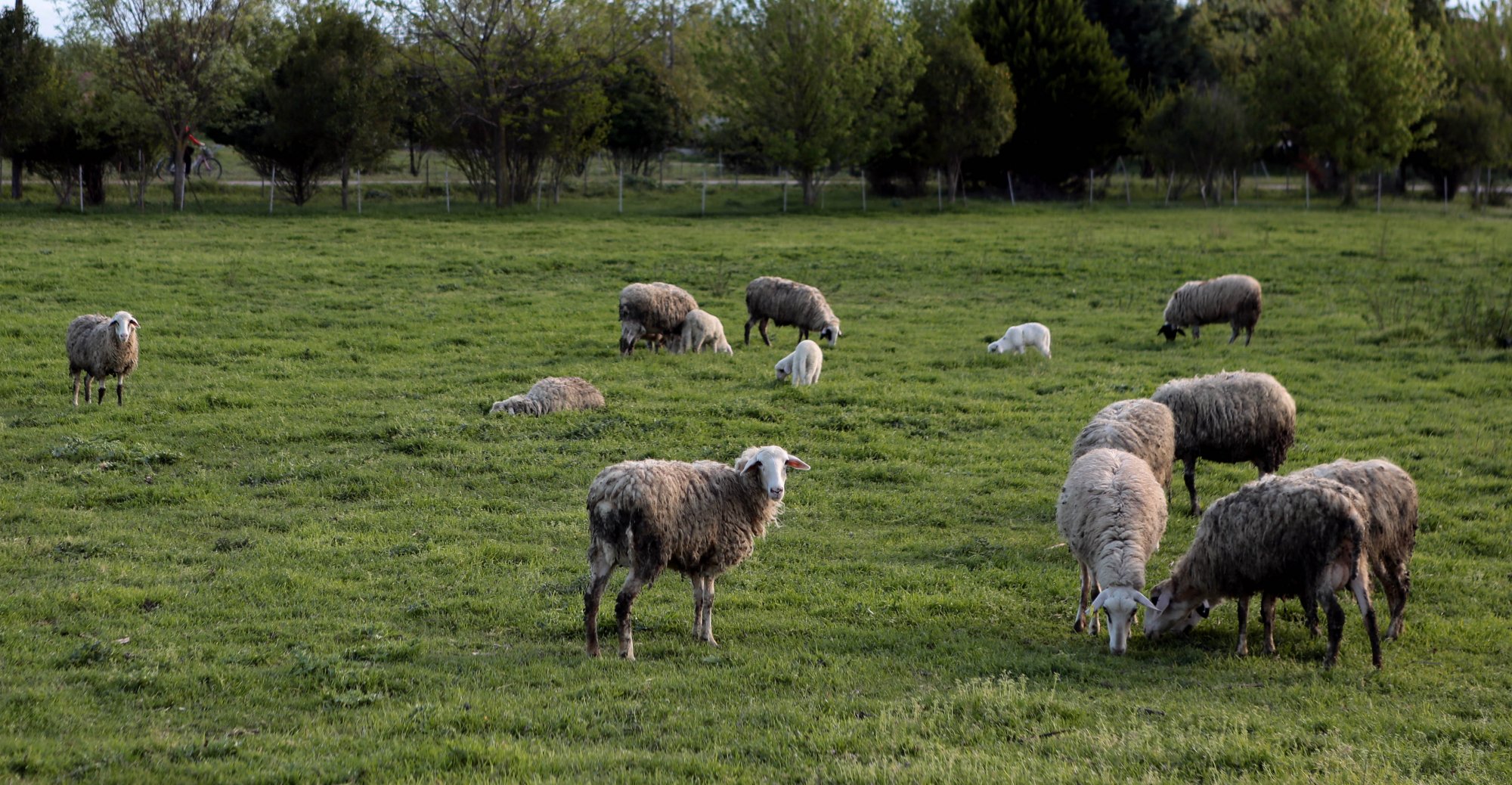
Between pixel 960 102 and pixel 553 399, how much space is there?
35359 millimetres

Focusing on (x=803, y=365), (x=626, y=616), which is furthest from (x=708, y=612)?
(x=803, y=365)

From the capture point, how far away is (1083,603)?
359 inches

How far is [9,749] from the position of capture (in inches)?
238

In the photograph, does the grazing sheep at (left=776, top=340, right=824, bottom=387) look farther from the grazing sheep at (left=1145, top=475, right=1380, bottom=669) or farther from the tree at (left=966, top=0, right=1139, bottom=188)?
the tree at (left=966, top=0, right=1139, bottom=188)

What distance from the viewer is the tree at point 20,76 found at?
116 feet

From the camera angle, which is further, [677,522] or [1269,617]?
[1269,617]

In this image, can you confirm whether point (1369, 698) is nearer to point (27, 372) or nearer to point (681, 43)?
point (27, 372)

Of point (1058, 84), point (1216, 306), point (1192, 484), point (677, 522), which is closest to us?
point (677, 522)

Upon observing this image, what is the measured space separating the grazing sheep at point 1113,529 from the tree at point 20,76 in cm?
3602

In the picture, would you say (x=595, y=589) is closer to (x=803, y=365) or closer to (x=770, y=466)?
(x=770, y=466)

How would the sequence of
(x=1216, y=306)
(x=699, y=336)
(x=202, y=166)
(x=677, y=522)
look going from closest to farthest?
(x=677, y=522) → (x=699, y=336) → (x=1216, y=306) → (x=202, y=166)

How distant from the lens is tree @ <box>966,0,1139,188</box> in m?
51.4

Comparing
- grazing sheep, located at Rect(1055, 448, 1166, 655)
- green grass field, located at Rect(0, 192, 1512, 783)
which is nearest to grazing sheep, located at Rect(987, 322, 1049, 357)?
green grass field, located at Rect(0, 192, 1512, 783)

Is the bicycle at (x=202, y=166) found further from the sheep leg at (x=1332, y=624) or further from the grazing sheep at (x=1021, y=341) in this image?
the sheep leg at (x=1332, y=624)
